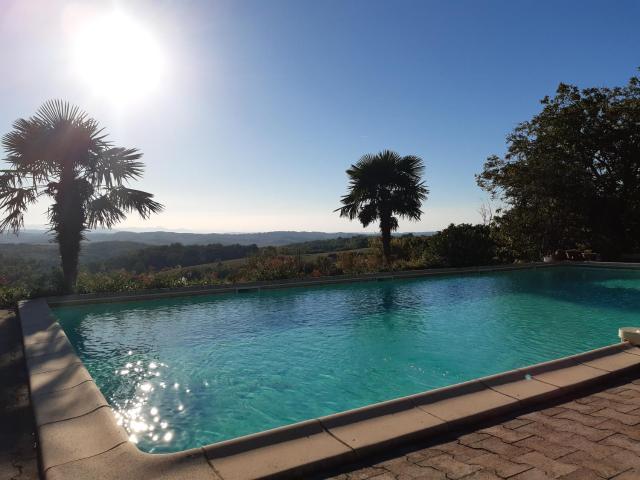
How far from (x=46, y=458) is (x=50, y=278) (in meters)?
10.2

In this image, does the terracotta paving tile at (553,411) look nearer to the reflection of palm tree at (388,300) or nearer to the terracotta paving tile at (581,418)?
the terracotta paving tile at (581,418)

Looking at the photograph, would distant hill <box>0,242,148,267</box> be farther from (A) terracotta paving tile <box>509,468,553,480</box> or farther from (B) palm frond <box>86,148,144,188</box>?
(A) terracotta paving tile <box>509,468,553,480</box>

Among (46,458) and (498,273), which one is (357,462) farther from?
(498,273)

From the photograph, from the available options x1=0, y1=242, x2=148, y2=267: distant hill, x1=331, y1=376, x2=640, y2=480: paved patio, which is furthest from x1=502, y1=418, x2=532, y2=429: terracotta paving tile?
x1=0, y1=242, x2=148, y2=267: distant hill

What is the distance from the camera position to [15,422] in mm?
3424

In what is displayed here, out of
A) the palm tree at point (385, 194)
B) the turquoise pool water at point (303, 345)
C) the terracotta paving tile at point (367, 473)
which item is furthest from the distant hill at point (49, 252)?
the terracotta paving tile at point (367, 473)

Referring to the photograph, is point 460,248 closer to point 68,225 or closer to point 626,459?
point 68,225

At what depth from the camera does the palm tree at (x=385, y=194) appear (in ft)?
59.9

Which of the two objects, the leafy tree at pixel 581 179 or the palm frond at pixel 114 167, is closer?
the palm frond at pixel 114 167

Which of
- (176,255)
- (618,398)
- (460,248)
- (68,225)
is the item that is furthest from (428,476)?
(176,255)

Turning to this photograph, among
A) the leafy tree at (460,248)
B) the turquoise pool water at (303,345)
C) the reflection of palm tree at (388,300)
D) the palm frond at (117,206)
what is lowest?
the turquoise pool water at (303,345)

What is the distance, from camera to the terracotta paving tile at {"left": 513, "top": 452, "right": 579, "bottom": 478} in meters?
2.46

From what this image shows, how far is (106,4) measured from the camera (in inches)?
297

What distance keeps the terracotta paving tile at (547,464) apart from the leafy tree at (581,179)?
1745cm
